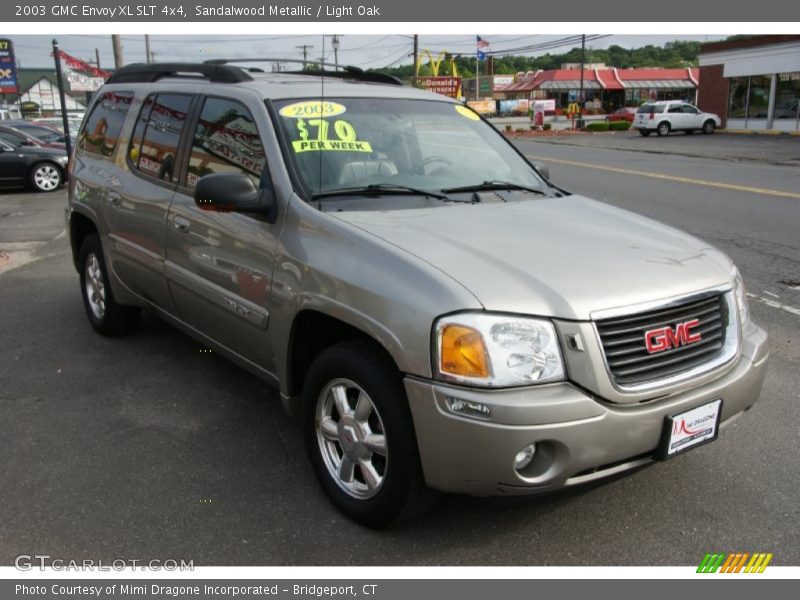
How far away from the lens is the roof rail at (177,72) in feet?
13.5

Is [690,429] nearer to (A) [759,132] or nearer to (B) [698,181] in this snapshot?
(B) [698,181]

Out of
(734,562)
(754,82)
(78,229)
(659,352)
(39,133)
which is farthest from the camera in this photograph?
(754,82)

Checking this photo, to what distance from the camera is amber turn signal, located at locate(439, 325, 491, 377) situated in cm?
255

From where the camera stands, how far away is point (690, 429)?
2.83 meters

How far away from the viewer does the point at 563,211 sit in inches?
144

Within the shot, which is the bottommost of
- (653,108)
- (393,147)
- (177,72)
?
(393,147)

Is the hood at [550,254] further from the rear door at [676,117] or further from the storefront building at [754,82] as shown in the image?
the storefront building at [754,82]

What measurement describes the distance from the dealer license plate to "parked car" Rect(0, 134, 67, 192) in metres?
15.9

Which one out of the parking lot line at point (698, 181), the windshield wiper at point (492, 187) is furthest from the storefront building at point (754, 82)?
the windshield wiper at point (492, 187)

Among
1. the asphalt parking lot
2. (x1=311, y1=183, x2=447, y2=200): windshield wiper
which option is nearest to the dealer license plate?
the asphalt parking lot

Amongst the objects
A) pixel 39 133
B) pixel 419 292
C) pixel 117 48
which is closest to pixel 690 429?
pixel 419 292

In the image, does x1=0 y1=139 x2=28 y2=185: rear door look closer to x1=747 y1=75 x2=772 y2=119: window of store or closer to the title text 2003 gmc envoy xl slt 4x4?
the title text 2003 gmc envoy xl slt 4x4

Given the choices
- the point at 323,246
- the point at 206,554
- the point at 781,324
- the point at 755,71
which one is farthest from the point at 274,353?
the point at 755,71

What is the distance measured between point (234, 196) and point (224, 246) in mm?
465
